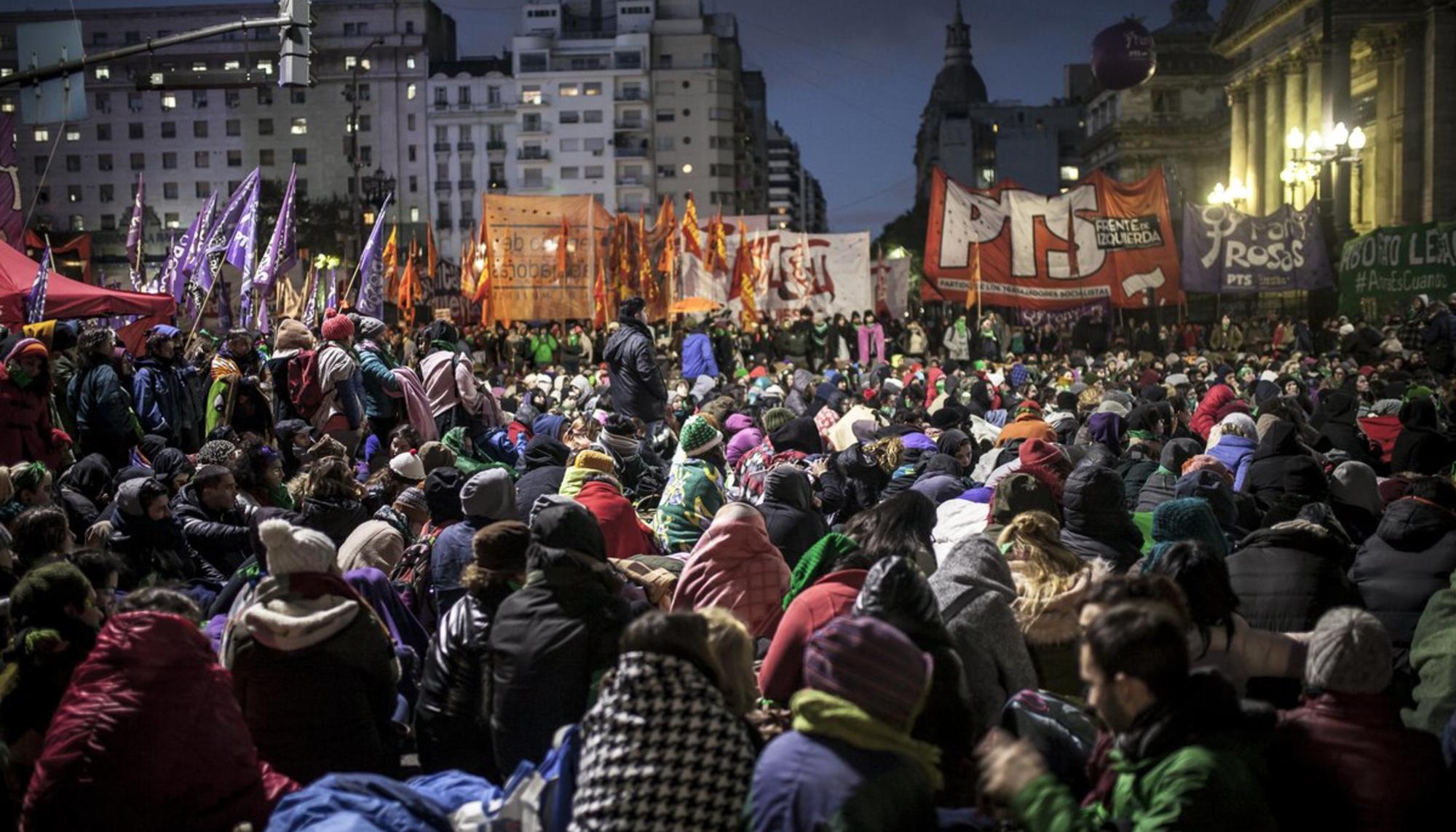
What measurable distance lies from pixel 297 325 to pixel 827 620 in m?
7.99

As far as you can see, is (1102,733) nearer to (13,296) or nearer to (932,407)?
(932,407)

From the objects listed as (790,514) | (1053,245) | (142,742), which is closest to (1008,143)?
(1053,245)

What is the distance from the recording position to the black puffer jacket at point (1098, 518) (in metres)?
6.77

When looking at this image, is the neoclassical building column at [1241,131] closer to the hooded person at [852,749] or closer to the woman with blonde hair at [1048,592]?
the woman with blonde hair at [1048,592]

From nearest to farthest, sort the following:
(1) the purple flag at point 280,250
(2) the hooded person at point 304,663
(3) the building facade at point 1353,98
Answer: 1. (2) the hooded person at point 304,663
2. (1) the purple flag at point 280,250
3. (3) the building facade at point 1353,98

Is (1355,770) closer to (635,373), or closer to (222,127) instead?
(635,373)

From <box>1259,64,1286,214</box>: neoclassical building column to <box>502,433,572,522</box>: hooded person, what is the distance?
4918 cm

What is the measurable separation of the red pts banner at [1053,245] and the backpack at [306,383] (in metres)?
14.6

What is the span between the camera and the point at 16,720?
5.01 metres

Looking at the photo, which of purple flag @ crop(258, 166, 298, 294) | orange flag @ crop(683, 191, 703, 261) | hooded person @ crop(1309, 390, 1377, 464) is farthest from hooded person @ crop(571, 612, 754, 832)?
orange flag @ crop(683, 191, 703, 261)

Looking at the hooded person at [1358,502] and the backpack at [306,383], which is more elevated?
the backpack at [306,383]

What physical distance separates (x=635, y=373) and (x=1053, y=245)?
13.5m

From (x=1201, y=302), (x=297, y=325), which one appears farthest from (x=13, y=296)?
(x=1201, y=302)

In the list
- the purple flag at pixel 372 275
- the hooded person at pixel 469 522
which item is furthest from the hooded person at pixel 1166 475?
the purple flag at pixel 372 275
